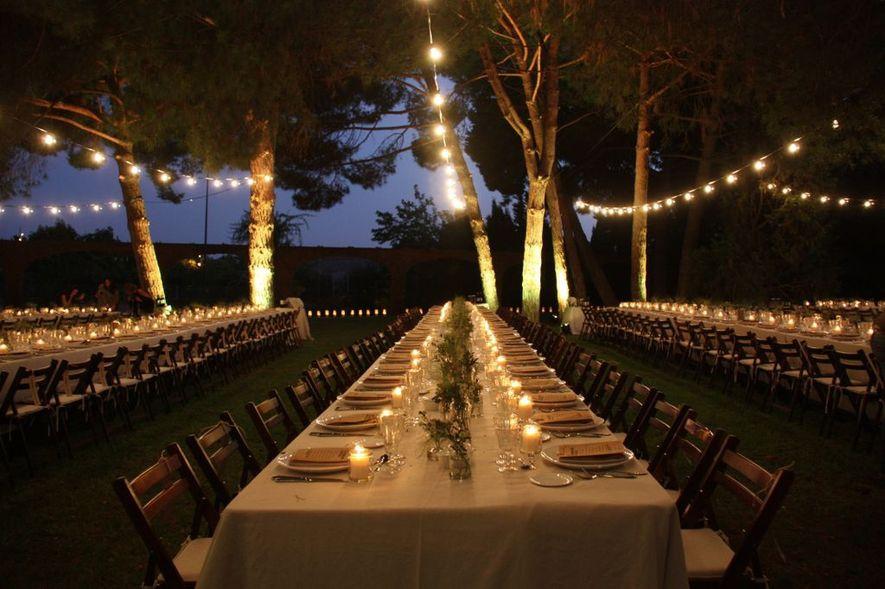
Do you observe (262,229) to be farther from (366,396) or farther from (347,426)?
(347,426)

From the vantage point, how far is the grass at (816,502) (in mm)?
3086

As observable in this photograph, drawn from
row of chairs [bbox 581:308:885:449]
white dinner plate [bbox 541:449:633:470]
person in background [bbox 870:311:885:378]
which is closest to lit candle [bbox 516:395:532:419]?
white dinner plate [bbox 541:449:633:470]

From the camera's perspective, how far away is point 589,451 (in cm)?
249

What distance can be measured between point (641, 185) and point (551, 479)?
15389mm

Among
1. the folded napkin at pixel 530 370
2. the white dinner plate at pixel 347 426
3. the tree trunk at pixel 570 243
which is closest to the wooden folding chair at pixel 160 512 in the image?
the white dinner plate at pixel 347 426

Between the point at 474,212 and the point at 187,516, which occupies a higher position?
the point at 474,212

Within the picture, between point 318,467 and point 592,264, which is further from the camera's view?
point 592,264

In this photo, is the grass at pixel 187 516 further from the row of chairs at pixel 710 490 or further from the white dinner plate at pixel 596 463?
the white dinner plate at pixel 596 463

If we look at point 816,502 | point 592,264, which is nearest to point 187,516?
point 816,502

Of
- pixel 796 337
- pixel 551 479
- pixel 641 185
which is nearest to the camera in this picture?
pixel 551 479

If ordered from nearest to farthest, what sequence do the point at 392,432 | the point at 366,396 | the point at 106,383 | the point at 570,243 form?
the point at 392,432
the point at 366,396
the point at 106,383
the point at 570,243

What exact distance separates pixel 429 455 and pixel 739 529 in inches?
79.2

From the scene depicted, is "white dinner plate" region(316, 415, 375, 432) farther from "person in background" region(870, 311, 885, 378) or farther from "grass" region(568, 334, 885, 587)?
"person in background" region(870, 311, 885, 378)

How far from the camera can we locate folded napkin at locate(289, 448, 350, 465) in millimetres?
2438
